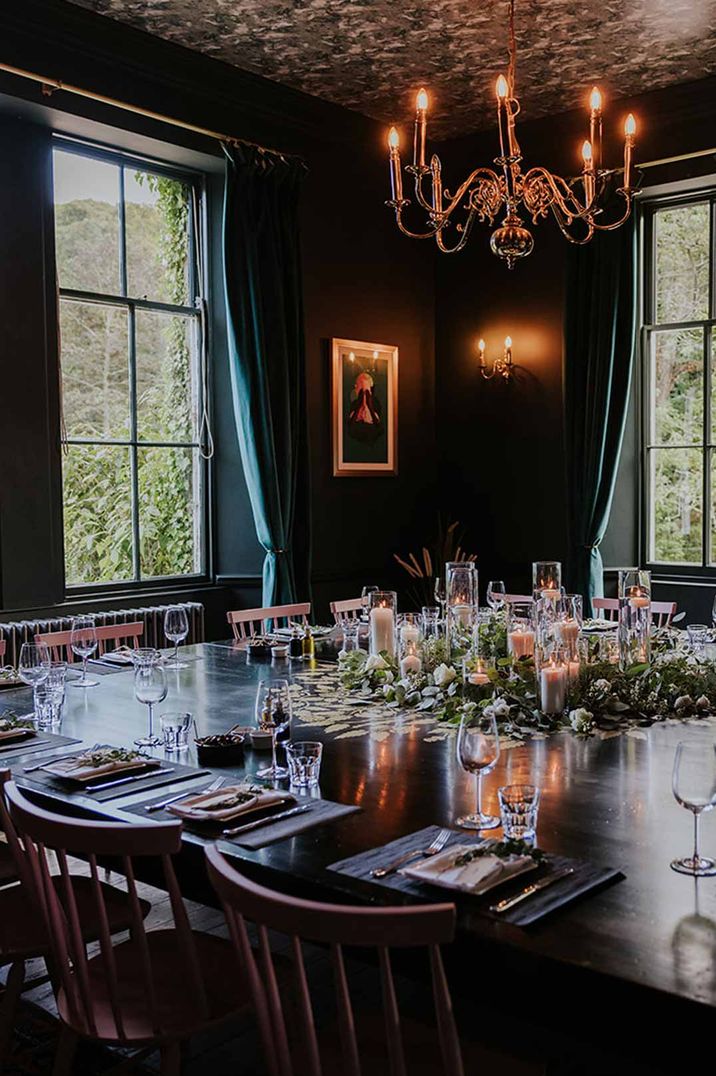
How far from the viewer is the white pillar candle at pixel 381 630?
3664mm

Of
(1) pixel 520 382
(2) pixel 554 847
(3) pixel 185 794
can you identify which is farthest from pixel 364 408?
(2) pixel 554 847

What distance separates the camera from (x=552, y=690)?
2.96m

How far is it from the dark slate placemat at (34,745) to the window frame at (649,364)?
4.55 meters

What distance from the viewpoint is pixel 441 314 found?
24.1 feet

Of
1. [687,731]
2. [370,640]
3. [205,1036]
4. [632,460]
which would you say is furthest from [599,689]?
[632,460]

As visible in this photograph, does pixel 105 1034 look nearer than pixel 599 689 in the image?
Yes

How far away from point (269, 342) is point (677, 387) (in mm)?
2553

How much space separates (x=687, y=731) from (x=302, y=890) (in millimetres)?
1477

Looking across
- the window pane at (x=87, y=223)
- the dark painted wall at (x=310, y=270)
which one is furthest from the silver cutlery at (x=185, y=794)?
the window pane at (x=87, y=223)

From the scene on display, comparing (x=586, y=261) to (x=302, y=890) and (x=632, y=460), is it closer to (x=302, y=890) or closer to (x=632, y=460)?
(x=632, y=460)

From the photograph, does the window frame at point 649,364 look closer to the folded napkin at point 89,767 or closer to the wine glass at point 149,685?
the wine glass at point 149,685

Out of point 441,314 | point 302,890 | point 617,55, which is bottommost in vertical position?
point 302,890

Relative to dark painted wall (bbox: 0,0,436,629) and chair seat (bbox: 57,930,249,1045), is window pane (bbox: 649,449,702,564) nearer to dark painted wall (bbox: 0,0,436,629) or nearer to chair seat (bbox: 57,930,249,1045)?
dark painted wall (bbox: 0,0,436,629)

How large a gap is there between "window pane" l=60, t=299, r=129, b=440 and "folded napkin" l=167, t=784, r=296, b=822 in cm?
368
